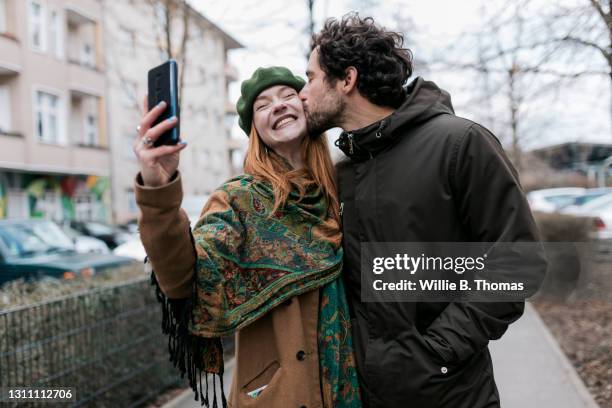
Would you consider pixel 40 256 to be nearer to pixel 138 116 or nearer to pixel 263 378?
pixel 263 378

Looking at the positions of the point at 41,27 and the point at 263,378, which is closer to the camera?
the point at 263,378

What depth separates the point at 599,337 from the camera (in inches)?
267

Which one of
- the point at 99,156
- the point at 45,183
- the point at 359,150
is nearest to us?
the point at 359,150

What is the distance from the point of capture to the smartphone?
161cm

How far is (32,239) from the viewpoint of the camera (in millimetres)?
9039

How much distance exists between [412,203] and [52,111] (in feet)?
79.6

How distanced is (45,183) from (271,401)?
24232mm

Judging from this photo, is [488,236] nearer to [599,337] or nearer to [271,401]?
[271,401]

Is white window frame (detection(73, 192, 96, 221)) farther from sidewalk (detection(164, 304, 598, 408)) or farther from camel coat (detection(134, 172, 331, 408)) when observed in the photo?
camel coat (detection(134, 172, 331, 408))

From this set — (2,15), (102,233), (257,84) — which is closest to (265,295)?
(257,84)

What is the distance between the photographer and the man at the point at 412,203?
74.2 inches

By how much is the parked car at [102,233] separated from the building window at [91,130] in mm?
7477

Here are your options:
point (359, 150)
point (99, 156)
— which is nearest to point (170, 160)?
point (359, 150)

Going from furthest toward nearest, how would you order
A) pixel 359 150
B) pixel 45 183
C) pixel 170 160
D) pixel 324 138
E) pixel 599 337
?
pixel 45 183, pixel 599 337, pixel 324 138, pixel 359 150, pixel 170 160
